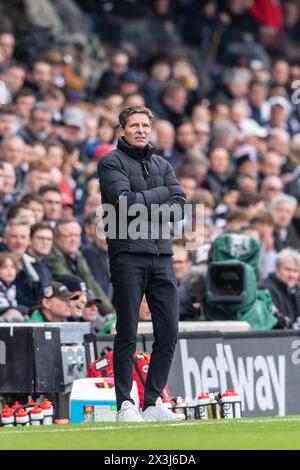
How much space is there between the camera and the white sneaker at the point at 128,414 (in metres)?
10.2

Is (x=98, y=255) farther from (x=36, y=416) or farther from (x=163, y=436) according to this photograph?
(x=163, y=436)

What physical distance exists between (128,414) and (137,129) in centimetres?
202

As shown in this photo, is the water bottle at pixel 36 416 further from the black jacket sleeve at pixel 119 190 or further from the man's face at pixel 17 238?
the man's face at pixel 17 238

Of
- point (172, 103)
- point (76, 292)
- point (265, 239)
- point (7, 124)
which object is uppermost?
point (172, 103)

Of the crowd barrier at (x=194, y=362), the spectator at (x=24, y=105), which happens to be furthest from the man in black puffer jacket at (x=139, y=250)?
the spectator at (x=24, y=105)

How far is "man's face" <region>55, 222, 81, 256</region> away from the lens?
15.2m

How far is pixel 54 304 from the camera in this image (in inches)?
523

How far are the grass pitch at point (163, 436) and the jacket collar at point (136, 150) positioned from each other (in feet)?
6.29

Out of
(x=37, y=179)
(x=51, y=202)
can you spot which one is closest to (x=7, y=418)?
(x=51, y=202)

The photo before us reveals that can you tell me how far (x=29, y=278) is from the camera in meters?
14.3

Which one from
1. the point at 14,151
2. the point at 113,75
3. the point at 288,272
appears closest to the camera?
the point at 288,272

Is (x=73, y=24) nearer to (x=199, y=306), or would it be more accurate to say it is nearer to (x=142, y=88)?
(x=142, y=88)

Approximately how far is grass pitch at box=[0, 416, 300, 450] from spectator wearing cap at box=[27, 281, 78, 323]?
10.0ft

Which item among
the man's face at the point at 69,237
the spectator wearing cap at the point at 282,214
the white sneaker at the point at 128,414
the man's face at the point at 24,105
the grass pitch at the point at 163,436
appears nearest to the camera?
the grass pitch at the point at 163,436
